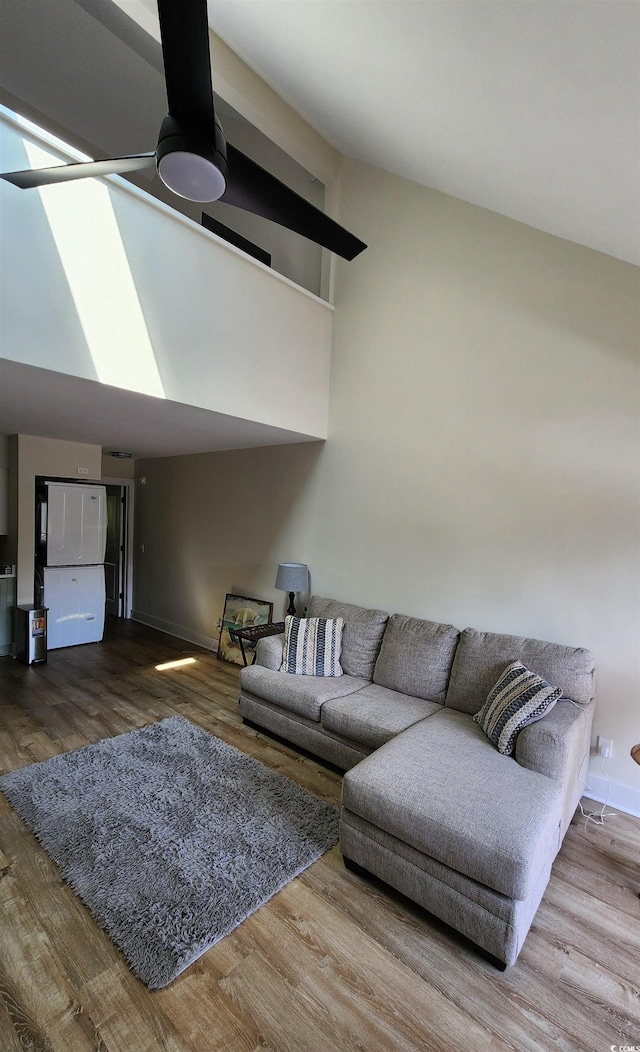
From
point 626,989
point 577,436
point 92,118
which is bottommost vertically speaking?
point 626,989

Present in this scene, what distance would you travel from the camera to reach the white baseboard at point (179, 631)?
521cm

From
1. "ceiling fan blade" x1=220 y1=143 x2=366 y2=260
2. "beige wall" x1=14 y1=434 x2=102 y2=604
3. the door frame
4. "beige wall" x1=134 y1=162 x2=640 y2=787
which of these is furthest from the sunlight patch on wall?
the door frame

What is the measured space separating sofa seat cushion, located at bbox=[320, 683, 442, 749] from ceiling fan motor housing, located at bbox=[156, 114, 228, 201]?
260 cm

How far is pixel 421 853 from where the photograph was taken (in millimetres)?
1769

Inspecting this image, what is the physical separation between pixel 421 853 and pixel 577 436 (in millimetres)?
2382

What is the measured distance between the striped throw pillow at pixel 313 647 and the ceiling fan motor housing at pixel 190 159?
2.77 meters

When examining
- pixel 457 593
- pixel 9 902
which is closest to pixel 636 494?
pixel 457 593

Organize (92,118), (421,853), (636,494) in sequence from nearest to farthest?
(421,853) < (636,494) < (92,118)

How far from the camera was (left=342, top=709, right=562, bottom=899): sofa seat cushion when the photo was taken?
1594 millimetres

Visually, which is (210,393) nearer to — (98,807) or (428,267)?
(428,267)

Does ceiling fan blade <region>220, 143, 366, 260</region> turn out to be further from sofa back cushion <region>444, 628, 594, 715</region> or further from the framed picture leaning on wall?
the framed picture leaning on wall

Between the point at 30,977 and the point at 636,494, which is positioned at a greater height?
the point at 636,494

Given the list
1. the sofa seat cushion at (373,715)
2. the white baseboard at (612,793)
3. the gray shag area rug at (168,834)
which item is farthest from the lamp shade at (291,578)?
the white baseboard at (612,793)

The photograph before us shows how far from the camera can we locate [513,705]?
90.3 inches
